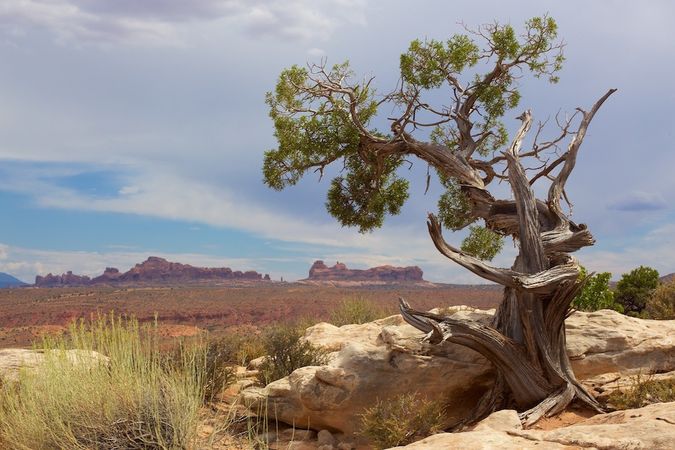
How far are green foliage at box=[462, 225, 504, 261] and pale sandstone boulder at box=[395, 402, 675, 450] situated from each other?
7.64m

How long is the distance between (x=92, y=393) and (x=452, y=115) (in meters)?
9.29

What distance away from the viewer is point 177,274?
10975 cm

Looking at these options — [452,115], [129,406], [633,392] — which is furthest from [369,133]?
[129,406]

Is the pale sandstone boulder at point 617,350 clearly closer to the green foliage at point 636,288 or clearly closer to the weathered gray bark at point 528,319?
the weathered gray bark at point 528,319

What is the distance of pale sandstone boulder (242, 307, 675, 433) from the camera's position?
33.2ft

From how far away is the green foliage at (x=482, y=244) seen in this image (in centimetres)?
1470

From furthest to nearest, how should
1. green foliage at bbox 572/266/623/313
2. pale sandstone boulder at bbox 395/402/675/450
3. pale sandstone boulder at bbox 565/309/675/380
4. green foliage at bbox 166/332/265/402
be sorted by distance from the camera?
green foliage at bbox 572/266/623/313 < green foliage at bbox 166/332/265/402 < pale sandstone boulder at bbox 565/309/675/380 < pale sandstone boulder at bbox 395/402/675/450

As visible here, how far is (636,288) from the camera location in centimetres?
1980

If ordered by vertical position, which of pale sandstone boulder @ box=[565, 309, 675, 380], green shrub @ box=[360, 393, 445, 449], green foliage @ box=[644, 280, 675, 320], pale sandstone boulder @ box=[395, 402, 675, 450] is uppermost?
green foliage @ box=[644, 280, 675, 320]

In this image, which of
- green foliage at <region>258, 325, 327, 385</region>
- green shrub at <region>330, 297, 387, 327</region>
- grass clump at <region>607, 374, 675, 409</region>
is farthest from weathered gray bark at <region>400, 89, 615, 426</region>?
green shrub at <region>330, 297, 387, 327</region>

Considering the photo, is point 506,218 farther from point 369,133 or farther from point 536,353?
point 369,133

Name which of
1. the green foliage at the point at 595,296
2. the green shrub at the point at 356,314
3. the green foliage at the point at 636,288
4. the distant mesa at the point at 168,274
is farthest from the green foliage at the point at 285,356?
the distant mesa at the point at 168,274

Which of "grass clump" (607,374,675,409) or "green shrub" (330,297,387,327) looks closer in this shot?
"grass clump" (607,374,675,409)

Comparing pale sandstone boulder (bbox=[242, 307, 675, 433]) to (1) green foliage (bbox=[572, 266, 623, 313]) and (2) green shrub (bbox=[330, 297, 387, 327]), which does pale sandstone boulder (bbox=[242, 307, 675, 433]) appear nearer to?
(1) green foliage (bbox=[572, 266, 623, 313])
